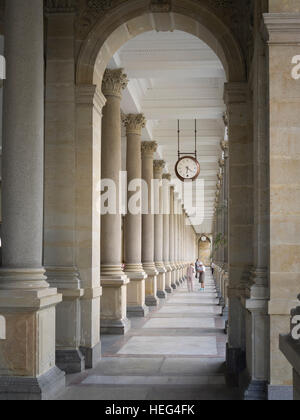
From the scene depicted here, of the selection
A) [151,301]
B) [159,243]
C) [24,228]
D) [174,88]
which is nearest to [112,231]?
[151,301]

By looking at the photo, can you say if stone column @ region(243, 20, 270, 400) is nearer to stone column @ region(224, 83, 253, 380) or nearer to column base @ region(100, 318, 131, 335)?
stone column @ region(224, 83, 253, 380)

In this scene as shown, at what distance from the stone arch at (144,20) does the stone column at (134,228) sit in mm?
8480

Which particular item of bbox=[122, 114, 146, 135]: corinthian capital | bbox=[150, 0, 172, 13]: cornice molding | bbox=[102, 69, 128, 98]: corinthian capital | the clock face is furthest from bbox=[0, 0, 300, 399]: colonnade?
bbox=[122, 114, 146, 135]: corinthian capital

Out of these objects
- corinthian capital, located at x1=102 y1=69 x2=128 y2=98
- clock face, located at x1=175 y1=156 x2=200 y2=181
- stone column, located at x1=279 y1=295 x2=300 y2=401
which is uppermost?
corinthian capital, located at x1=102 y1=69 x2=128 y2=98

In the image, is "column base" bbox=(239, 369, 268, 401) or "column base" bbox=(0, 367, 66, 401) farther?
"column base" bbox=(239, 369, 268, 401)

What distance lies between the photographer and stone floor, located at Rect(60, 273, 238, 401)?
841cm

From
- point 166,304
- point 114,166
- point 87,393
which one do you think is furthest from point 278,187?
point 166,304

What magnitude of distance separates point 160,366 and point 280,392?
11.9 ft

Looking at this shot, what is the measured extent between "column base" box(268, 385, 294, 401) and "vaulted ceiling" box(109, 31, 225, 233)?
413 inches

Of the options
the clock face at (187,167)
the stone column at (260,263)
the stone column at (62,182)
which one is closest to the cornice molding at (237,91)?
the stone column at (260,263)

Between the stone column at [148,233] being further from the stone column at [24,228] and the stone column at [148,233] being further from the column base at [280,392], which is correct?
the column base at [280,392]

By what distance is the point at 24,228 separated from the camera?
25.8 feet

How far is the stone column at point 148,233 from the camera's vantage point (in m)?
22.3
